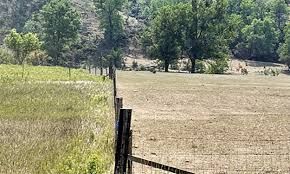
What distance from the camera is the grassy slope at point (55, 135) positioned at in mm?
10906

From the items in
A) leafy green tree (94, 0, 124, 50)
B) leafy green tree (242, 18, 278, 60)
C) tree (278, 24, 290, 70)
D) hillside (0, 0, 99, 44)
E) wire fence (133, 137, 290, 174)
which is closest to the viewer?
wire fence (133, 137, 290, 174)

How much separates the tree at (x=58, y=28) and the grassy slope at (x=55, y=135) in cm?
6460

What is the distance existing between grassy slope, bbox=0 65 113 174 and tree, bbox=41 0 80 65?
212 ft

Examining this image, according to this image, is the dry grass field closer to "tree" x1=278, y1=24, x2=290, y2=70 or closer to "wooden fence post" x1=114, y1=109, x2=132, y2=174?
"wooden fence post" x1=114, y1=109, x2=132, y2=174

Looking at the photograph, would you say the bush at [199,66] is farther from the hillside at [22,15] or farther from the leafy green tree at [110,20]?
the hillside at [22,15]

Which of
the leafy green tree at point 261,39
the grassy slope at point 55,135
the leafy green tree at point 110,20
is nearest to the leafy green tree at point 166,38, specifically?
the leafy green tree at point 110,20

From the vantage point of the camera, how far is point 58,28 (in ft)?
302

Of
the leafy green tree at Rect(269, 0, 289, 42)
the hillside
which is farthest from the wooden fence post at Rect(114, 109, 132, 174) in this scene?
the leafy green tree at Rect(269, 0, 289, 42)

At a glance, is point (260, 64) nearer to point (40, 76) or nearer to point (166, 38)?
point (166, 38)

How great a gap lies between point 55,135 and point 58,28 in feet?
257

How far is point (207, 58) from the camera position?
7488 cm

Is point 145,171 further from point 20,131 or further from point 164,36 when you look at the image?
point 164,36

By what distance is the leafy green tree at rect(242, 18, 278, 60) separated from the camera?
10056cm

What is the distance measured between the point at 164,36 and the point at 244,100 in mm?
46329
